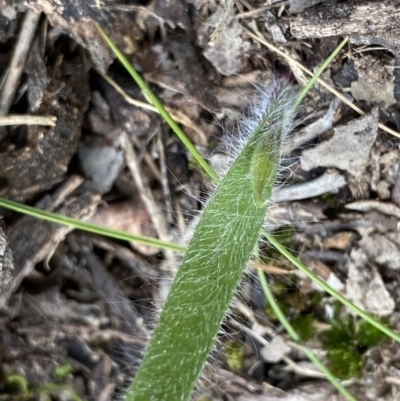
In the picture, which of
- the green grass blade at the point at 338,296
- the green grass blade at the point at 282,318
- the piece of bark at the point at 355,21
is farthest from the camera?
the green grass blade at the point at 282,318

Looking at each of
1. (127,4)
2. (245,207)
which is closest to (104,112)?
(127,4)

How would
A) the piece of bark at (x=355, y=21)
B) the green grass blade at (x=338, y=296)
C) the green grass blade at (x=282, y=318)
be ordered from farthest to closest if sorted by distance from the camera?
the green grass blade at (x=282, y=318) < the green grass blade at (x=338, y=296) < the piece of bark at (x=355, y=21)

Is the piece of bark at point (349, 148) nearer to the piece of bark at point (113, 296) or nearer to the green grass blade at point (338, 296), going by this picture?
the green grass blade at point (338, 296)

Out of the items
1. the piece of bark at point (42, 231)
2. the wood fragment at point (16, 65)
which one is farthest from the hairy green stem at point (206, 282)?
the wood fragment at point (16, 65)

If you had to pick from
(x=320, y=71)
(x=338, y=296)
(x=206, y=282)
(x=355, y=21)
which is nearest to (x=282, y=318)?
(x=338, y=296)

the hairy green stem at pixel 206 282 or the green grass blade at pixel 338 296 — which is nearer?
the hairy green stem at pixel 206 282

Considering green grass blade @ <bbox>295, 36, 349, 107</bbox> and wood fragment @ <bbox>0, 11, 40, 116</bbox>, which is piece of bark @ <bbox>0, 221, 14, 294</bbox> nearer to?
wood fragment @ <bbox>0, 11, 40, 116</bbox>

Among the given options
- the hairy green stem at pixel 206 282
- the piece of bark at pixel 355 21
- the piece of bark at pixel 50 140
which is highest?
the piece of bark at pixel 355 21

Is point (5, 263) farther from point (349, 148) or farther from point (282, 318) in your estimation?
point (349, 148)

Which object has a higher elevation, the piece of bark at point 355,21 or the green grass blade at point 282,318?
the piece of bark at point 355,21
